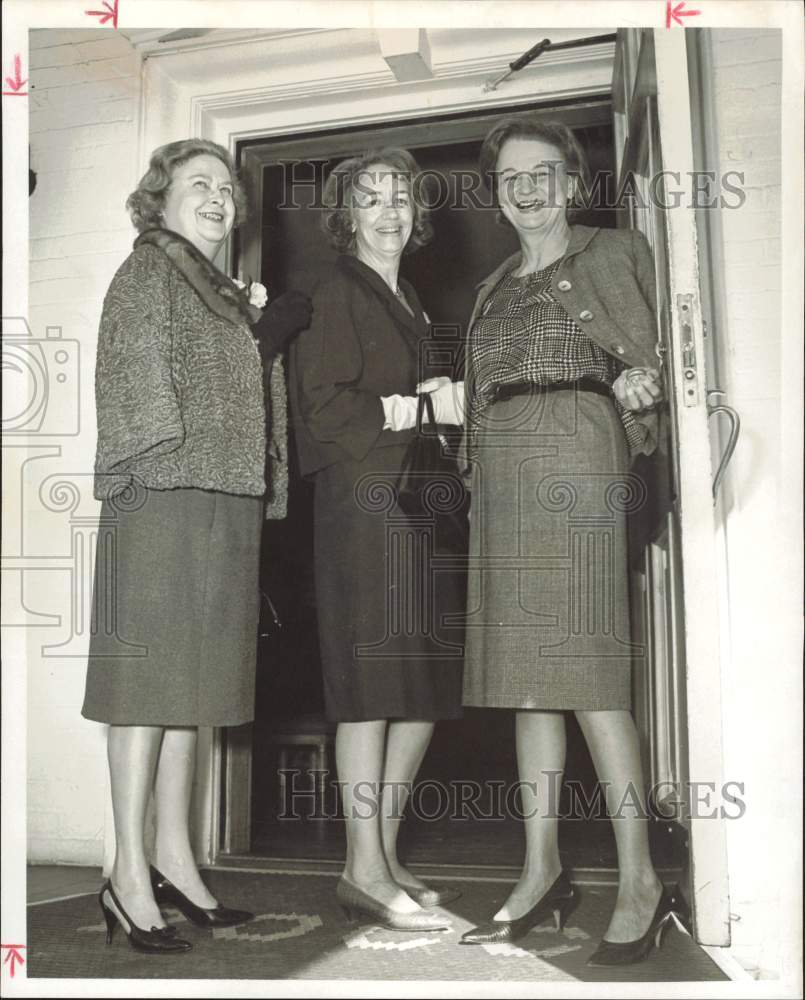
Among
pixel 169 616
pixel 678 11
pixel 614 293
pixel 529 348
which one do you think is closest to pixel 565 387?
pixel 529 348

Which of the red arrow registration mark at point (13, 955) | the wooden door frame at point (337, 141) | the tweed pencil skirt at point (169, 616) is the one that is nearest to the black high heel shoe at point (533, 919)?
the tweed pencil skirt at point (169, 616)

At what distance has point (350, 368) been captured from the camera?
2439mm

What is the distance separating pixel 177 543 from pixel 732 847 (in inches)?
50.2

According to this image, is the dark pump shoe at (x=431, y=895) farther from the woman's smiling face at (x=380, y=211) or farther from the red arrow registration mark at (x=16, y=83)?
the red arrow registration mark at (x=16, y=83)

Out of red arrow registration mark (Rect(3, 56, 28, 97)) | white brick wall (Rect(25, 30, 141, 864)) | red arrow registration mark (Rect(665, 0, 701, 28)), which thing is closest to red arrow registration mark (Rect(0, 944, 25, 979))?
white brick wall (Rect(25, 30, 141, 864))

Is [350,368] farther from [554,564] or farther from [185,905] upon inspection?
[185,905]

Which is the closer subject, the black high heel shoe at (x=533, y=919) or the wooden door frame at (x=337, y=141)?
the black high heel shoe at (x=533, y=919)

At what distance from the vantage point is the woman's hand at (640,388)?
89.7 inches

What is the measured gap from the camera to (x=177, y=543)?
229 cm

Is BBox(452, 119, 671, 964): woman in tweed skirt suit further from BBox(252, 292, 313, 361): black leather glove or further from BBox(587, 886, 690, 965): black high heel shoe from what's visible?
BBox(252, 292, 313, 361): black leather glove

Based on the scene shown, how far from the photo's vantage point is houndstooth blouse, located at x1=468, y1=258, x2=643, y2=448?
91.2 inches

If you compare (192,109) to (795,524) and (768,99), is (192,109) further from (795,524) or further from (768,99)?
(795,524)

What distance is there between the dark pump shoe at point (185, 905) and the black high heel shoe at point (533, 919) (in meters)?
0.49

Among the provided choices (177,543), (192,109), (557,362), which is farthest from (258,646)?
A: (192,109)
